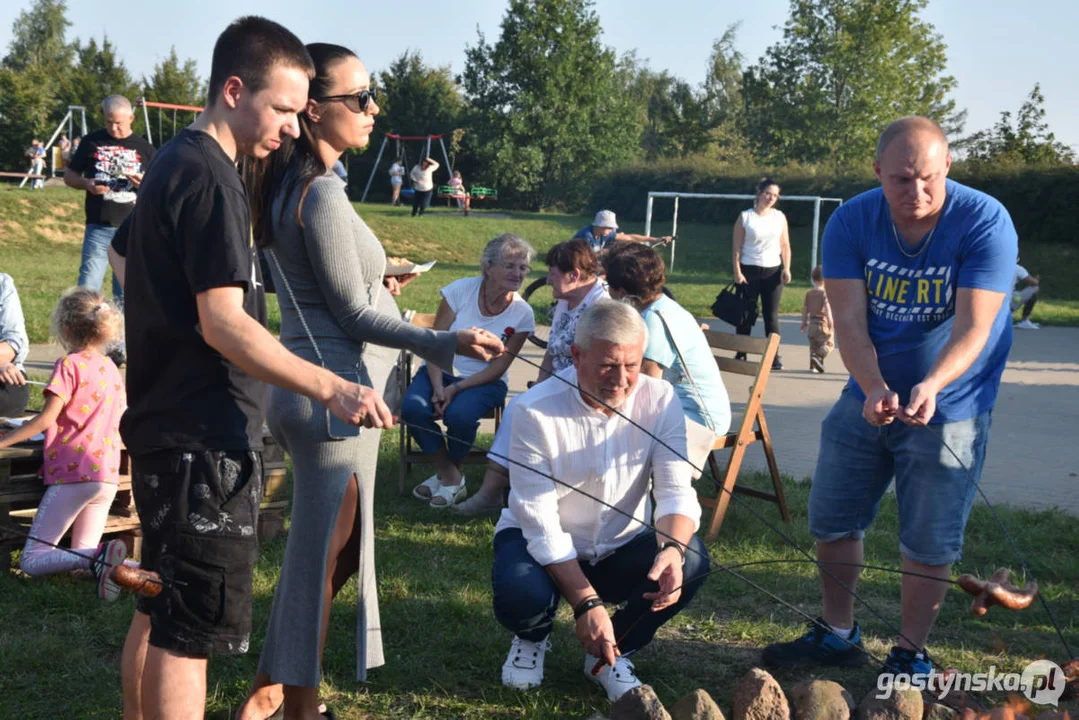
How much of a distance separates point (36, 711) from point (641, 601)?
6.31ft

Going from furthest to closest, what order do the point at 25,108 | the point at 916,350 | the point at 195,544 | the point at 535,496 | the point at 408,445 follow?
the point at 25,108 → the point at 408,445 → the point at 916,350 → the point at 535,496 → the point at 195,544

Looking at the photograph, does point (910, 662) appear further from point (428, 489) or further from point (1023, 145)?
point (1023, 145)

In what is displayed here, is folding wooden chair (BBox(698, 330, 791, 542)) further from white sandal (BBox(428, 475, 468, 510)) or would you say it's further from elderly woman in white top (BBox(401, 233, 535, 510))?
white sandal (BBox(428, 475, 468, 510))

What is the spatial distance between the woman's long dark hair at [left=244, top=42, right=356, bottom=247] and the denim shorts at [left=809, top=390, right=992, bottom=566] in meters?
2.03

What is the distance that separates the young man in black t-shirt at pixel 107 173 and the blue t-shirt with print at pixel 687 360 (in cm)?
493

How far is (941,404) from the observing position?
3463 mm

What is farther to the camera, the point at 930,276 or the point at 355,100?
the point at 930,276

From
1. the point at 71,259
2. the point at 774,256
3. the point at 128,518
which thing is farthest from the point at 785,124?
the point at 128,518

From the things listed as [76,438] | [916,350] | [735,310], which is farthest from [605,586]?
[735,310]

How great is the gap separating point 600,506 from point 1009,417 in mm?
6181

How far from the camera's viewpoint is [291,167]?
2816 mm

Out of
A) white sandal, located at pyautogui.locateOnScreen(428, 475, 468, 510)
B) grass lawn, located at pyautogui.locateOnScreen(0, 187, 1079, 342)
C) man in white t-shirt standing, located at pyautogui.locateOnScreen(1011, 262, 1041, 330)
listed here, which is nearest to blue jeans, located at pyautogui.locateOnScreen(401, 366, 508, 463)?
white sandal, located at pyautogui.locateOnScreen(428, 475, 468, 510)

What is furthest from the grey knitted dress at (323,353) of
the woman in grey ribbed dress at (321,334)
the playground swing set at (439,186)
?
the playground swing set at (439,186)

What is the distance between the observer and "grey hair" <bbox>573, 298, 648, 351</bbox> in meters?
3.29
